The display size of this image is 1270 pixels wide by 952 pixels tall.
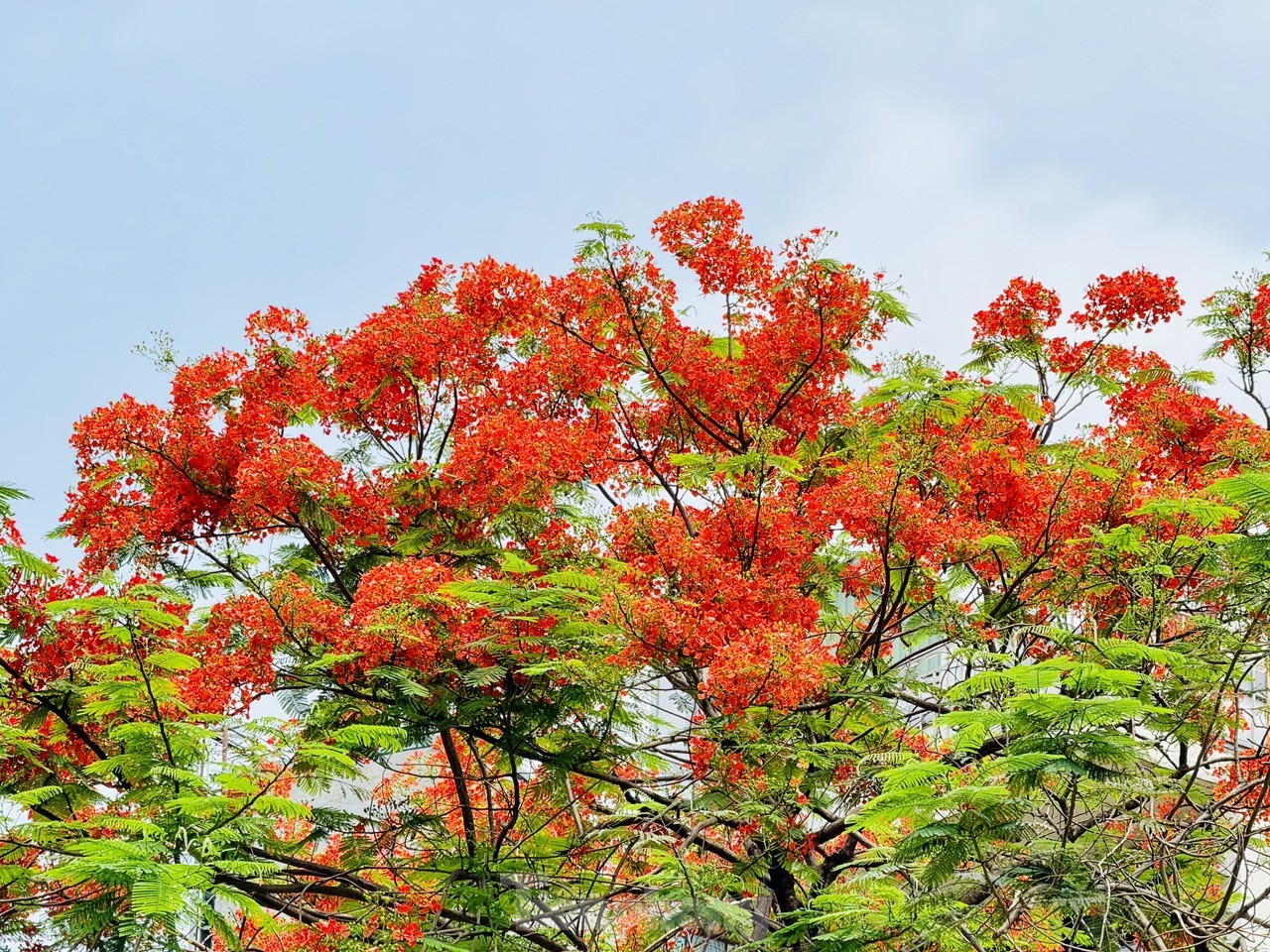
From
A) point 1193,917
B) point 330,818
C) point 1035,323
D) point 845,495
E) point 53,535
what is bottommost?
point 1193,917

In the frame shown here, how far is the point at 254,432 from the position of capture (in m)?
8.51

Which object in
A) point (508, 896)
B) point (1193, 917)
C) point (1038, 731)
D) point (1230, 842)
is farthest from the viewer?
point (508, 896)

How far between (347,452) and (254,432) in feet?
2.43

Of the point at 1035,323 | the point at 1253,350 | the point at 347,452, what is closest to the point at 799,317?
the point at 1035,323

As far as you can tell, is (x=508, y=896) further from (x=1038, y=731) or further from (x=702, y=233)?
(x=702, y=233)

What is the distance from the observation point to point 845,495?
24.4ft

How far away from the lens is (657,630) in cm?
659

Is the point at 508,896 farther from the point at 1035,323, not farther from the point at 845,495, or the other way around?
the point at 1035,323

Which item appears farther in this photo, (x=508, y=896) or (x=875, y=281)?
(x=875, y=281)

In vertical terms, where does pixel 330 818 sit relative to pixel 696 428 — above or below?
below

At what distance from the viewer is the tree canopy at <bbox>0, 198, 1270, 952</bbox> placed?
227 inches

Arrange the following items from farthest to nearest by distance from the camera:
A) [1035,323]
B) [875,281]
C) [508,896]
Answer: [1035,323], [875,281], [508,896]

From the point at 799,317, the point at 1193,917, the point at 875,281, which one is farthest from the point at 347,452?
the point at 1193,917

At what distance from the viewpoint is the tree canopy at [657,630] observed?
5.76 meters
